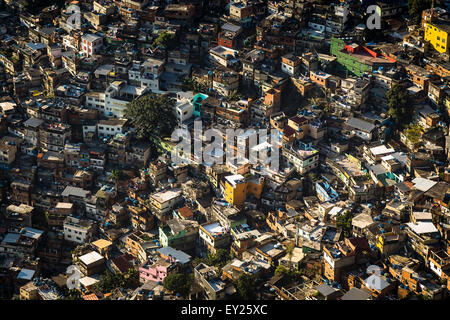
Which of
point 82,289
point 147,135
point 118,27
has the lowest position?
point 82,289

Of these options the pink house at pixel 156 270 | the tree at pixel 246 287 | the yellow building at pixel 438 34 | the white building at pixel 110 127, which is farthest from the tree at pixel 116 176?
the yellow building at pixel 438 34

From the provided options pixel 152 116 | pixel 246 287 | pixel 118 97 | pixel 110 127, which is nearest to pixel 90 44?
pixel 118 97

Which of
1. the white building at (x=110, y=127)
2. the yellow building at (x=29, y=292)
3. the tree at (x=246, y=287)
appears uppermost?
the white building at (x=110, y=127)

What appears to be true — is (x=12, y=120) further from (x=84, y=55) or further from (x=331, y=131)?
(x=331, y=131)

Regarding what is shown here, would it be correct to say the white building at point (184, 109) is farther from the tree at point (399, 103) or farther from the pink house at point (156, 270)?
the tree at point (399, 103)

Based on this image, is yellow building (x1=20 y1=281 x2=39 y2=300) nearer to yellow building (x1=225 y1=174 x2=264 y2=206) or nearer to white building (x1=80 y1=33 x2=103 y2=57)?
yellow building (x1=225 y1=174 x2=264 y2=206)

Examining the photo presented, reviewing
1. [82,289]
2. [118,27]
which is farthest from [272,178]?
[118,27]
